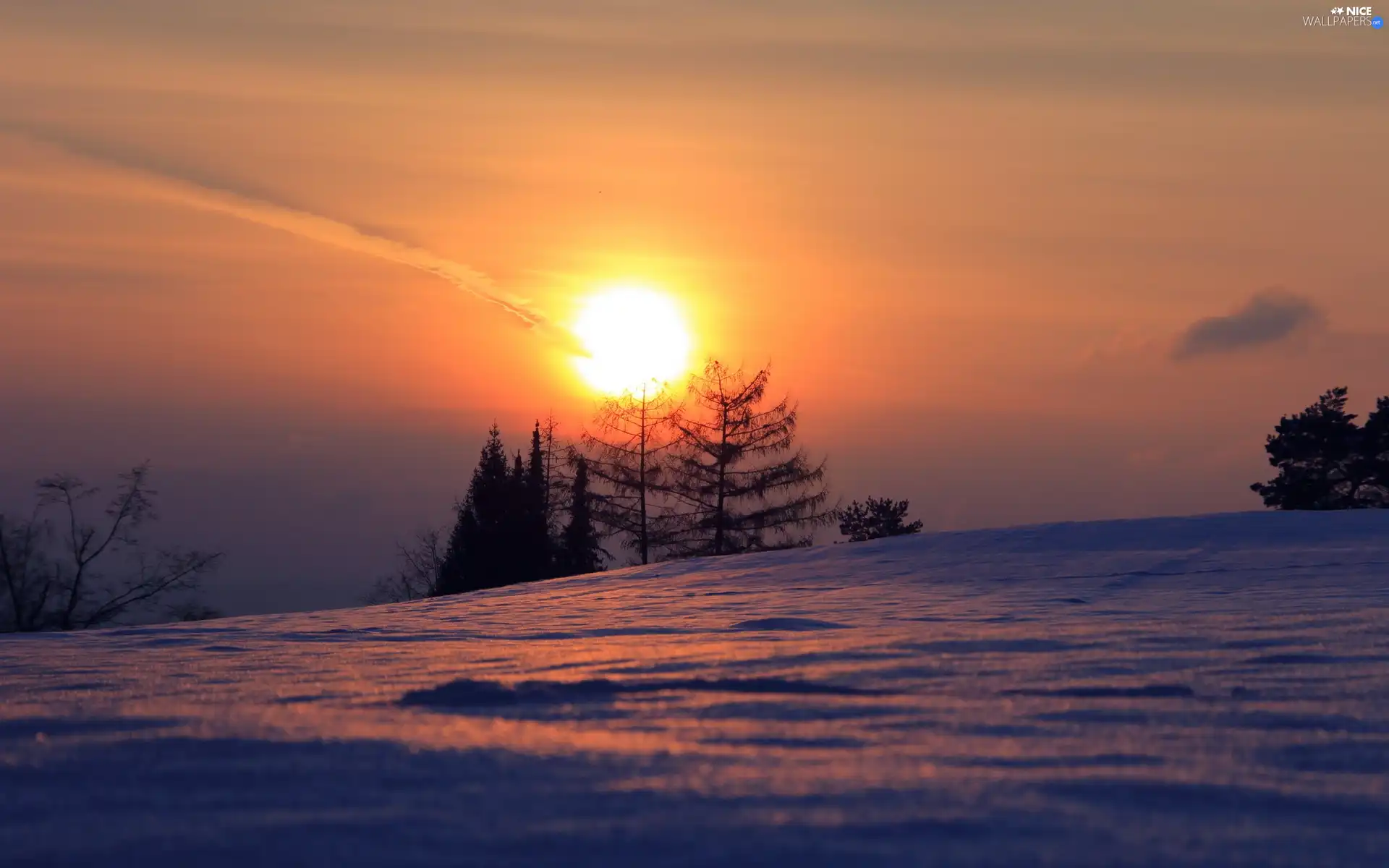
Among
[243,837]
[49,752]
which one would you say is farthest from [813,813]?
[49,752]

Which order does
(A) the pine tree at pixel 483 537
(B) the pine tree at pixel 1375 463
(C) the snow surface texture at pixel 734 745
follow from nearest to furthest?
(C) the snow surface texture at pixel 734 745
(B) the pine tree at pixel 1375 463
(A) the pine tree at pixel 483 537

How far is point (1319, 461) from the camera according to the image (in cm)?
3678

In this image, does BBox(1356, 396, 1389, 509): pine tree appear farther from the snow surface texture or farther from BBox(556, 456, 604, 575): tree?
the snow surface texture

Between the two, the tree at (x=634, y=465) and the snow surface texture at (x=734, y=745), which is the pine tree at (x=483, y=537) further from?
the snow surface texture at (x=734, y=745)

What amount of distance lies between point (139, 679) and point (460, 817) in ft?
6.81

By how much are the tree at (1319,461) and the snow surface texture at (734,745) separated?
3568 centimetres

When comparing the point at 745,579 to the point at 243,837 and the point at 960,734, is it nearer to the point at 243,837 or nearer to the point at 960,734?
the point at 960,734

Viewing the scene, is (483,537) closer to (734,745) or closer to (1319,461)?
(1319,461)

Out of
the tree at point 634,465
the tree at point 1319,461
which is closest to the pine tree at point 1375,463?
the tree at point 1319,461

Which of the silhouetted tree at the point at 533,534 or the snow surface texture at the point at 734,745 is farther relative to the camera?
the silhouetted tree at the point at 533,534

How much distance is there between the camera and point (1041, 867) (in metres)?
1.51

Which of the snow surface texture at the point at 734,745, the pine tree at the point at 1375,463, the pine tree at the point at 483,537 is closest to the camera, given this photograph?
the snow surface texture at the point at 734,745

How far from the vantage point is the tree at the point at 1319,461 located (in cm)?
3609

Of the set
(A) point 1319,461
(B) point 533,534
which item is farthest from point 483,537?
(A) point 1319,461
